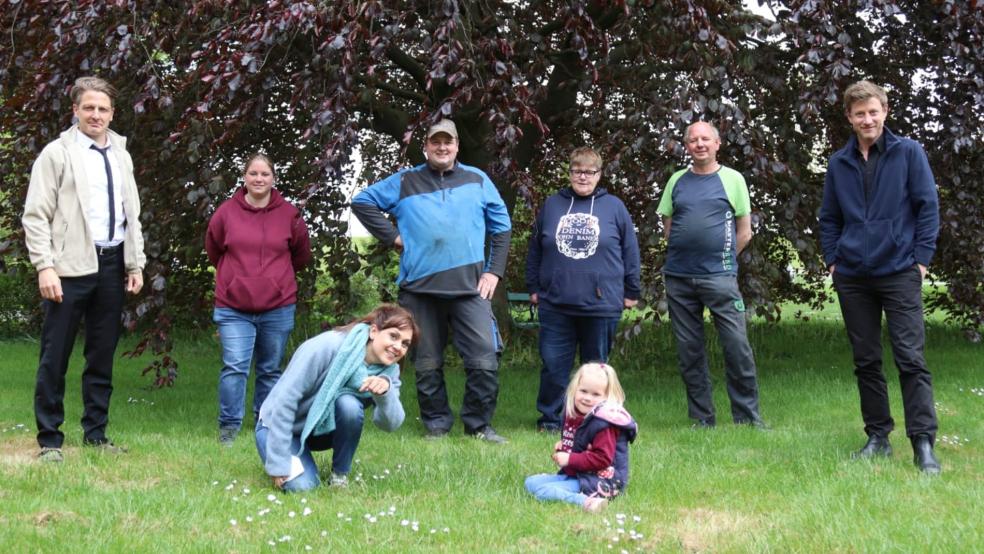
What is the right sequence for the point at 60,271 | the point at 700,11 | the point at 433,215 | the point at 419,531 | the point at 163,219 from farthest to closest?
the point at 163,219
the point at 700,11
the point at 433,215
the point at 60,271
the point at 419,531

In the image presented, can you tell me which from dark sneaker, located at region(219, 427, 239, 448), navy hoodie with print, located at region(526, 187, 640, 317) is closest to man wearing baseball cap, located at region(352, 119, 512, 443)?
navy hoodie with print, located at region(526, 187, 640, 317)

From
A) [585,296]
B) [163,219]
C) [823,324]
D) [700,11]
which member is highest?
[700,11]

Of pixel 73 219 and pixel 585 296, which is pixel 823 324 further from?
pixel 73 219

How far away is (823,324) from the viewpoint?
11906 millimetres

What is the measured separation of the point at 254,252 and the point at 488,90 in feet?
5.07

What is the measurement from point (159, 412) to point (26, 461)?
6.53 feet

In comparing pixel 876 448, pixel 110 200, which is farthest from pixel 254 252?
pixel 876 448

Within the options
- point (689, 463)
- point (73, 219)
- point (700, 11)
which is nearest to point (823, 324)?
point (700, 11)

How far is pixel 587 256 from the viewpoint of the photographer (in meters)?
5.20

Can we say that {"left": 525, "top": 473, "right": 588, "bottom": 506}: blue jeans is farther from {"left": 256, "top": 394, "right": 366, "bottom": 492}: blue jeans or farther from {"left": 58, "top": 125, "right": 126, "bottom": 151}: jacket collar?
{"left": 58, "top": 125, "right": 126, "bottom": 151}: jacket collar

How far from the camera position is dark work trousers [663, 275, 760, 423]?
525 centimetres

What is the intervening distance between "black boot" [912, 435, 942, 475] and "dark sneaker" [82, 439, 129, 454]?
141 inches

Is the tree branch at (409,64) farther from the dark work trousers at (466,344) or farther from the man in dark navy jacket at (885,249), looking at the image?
the man in dark navy jacket at (885,249)

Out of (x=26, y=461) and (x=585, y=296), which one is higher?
(x=585, y=296)
